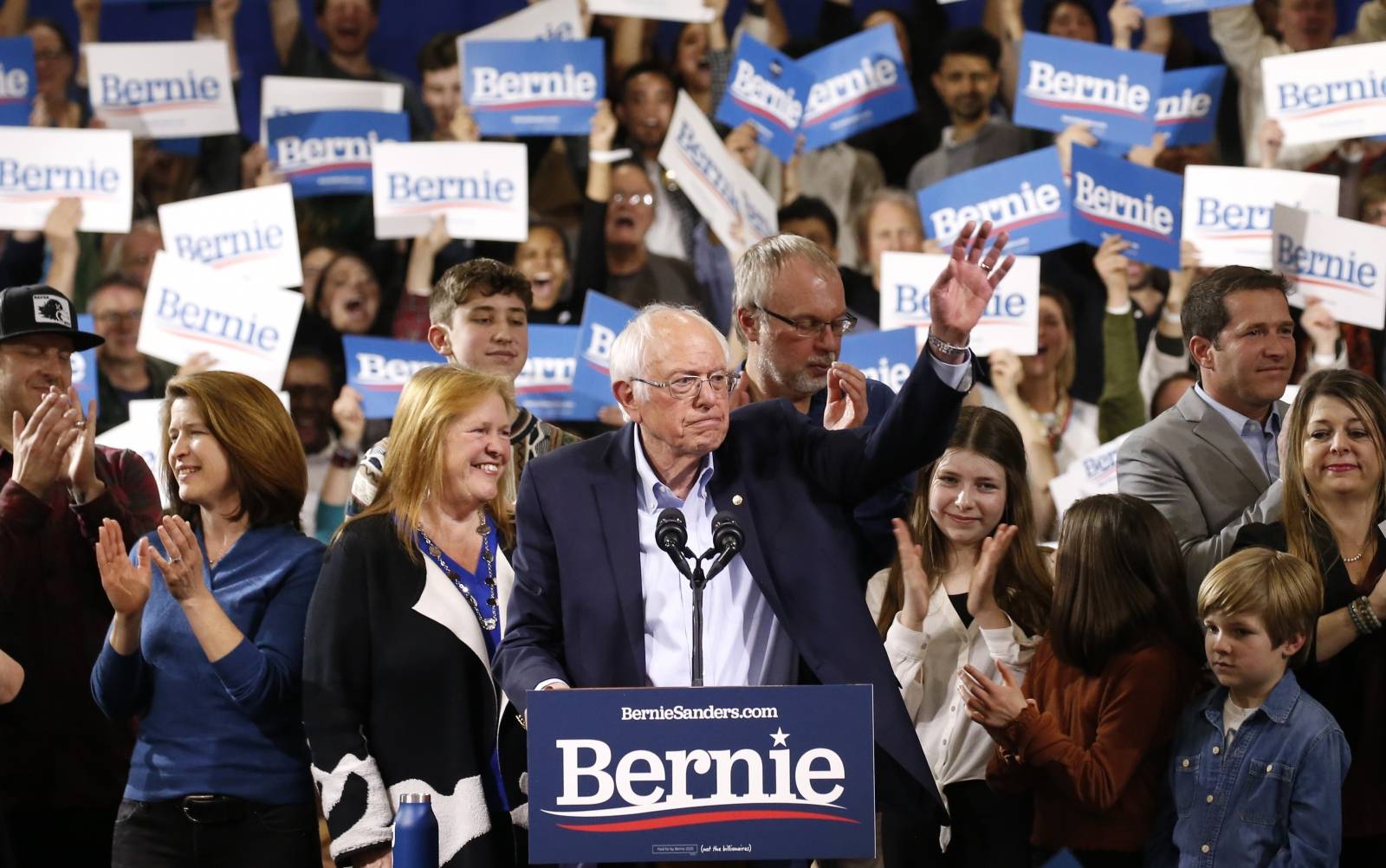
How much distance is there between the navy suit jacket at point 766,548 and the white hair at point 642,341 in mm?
130

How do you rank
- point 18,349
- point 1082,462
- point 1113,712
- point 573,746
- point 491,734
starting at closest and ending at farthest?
point 573,746 < point 491,734 < point 1113,712 < point 18,349 < point 1082,462

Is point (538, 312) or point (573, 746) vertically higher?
point (538, 312)

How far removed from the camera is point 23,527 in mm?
3543

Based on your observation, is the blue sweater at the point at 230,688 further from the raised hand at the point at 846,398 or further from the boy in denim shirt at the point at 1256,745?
the boy in denim shirt at the point at 1256,745

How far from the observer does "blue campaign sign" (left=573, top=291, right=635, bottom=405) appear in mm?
5855

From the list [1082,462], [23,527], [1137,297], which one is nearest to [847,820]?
[23,527]

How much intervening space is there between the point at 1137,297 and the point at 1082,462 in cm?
71

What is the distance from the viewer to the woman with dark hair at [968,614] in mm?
3350

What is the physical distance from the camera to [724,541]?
245cm

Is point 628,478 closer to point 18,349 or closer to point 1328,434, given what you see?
point 1328,434

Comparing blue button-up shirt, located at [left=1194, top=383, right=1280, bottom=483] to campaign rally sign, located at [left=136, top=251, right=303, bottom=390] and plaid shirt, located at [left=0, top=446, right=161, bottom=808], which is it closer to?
plaid shirt, located at [left=0, top=446, right=161, bottom=808]

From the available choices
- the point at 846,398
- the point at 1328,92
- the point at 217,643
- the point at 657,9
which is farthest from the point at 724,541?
the point at 1328,92

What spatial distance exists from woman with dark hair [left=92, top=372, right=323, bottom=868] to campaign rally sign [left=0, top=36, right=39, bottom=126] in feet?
11.6

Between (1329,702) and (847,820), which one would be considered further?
(1329,702)
